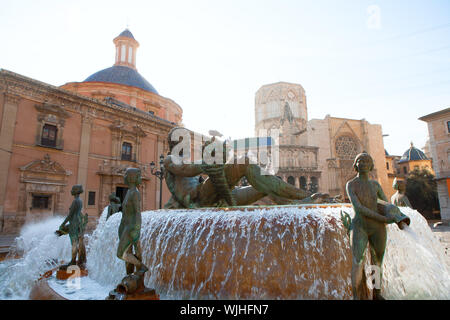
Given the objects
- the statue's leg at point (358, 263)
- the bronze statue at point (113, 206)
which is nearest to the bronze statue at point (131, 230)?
the statue's leg at point (358, 263)

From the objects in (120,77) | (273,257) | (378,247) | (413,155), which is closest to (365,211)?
(378,247)

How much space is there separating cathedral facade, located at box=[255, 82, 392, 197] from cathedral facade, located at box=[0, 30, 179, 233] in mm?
20910

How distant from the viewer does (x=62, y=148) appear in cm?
1667

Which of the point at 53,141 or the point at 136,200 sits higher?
the point at 53,141

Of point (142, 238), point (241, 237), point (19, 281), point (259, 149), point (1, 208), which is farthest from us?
point (259, 149)

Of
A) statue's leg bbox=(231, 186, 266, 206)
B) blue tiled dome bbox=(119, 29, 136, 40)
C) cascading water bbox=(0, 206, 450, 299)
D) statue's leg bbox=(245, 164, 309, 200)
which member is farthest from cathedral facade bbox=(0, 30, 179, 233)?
statue's leg bbox=(245, 164, 309, 200)

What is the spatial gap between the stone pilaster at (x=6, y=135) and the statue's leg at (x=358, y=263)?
16.6m

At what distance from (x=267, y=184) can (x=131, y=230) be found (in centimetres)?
272

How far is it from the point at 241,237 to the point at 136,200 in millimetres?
1303

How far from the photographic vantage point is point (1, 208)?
551 inches

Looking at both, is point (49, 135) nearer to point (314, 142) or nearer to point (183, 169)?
point (183, 169)
